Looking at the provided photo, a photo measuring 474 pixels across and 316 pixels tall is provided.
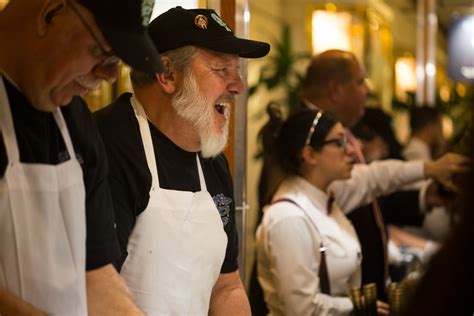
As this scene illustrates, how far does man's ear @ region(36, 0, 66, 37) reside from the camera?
6.49 feet

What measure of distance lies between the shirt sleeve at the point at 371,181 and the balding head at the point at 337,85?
15.6 inches

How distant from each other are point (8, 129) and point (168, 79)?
0.85 m

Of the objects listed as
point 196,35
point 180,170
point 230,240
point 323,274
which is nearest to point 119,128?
point 180,170

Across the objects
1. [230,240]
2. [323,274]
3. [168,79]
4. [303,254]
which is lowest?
[323,274]

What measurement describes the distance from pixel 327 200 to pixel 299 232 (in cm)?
40

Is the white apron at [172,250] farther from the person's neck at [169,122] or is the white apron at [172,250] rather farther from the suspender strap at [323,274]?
the suspender strap at [323,274]

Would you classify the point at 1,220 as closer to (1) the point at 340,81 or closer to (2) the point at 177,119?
(2) the point at 177,119

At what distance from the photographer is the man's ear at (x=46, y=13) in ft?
6.49

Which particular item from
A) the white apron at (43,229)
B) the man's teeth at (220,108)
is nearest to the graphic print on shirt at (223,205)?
the man's teeth at (220,108)

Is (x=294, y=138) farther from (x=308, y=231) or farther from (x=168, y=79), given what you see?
(x=168, y=79)

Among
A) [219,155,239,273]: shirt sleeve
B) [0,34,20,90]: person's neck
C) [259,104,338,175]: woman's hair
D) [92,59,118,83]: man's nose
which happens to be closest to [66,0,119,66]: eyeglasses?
[92,59,118,83]: man's nose

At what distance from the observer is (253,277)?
4020 mm

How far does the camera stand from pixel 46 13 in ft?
6.52

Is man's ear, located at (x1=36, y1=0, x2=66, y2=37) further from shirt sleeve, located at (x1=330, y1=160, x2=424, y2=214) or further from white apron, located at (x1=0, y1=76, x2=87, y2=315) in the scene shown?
shirt sleeve, located at (x1=330, y1=160, x2=424, y2=214)
